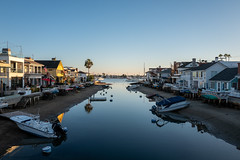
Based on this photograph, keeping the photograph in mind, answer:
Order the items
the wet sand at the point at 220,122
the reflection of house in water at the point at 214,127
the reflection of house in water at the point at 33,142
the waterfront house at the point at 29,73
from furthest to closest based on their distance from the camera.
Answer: the waterfront house at the point at 29,73 < the wet sand at the point at 220,122 < the reflection of house in water at the point at 214,127 < the reflection of house in water at the point at 33,142

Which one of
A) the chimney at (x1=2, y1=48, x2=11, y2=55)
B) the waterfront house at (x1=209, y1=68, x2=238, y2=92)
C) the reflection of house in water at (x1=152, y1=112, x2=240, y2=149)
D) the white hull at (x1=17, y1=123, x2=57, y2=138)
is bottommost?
the reflection of house in water at (x1=152, y1=112, x2=240, y2=149)

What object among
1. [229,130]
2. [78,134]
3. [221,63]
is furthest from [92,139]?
[221,63]

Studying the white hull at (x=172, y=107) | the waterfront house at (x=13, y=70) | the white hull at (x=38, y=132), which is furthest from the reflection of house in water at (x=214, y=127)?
the waterfront house at (x=13, y=70)

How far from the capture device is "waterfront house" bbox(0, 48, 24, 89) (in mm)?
36131

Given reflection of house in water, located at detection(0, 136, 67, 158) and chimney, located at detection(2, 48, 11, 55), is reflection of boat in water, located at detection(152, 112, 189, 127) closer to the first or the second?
reflection of house in water, located at detection(0, 136, 67, 158)

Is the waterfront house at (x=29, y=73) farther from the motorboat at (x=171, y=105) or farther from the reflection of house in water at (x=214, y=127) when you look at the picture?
the reflection of house in water at (x=214, y=127)

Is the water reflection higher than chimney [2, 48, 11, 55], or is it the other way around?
chimney [2, 48, 11, 55]

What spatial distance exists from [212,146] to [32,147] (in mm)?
18132

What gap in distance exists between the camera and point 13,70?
3856 centimetres

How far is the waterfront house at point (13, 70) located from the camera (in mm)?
36131

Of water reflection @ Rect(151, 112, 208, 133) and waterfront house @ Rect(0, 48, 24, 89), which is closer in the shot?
water reflection @ Rect(151, 112, 208, 133)

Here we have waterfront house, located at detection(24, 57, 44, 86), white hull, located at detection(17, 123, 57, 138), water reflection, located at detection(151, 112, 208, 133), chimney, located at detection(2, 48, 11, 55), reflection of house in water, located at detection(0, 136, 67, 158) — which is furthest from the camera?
waterfront house, located at detection(24, 57, 44, 86)

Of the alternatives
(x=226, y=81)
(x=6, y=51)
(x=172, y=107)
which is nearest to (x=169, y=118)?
(x=172, y=107)

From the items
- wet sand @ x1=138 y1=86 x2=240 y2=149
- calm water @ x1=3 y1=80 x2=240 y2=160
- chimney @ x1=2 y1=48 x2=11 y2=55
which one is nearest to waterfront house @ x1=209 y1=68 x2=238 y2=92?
wet sand @ x1=138 y1=86 x2=240 y2=149
